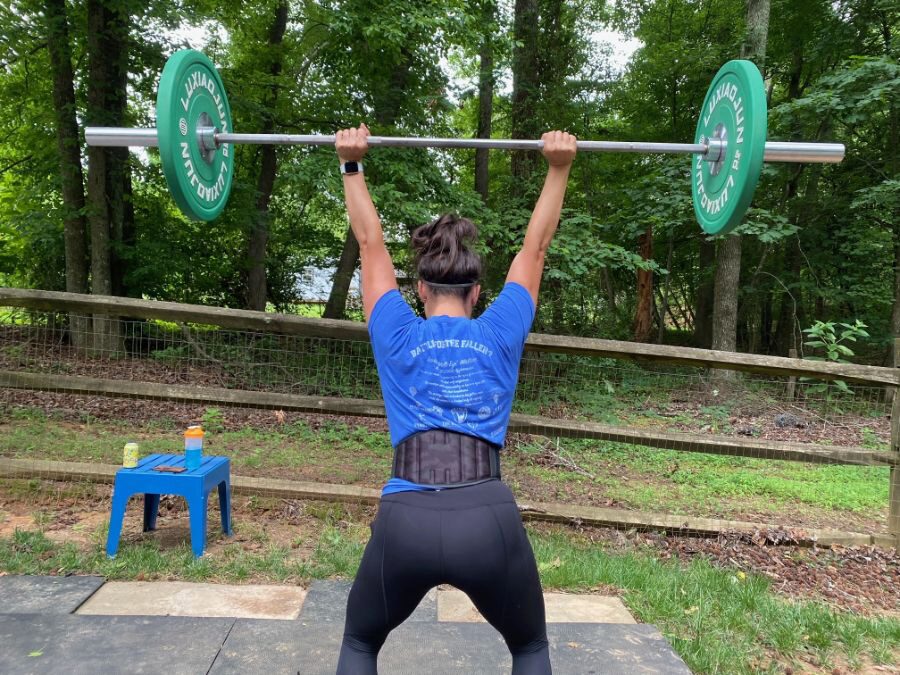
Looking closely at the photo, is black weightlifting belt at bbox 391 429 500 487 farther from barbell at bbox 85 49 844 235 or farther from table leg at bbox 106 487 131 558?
table leg at bbox 106 487 131 558

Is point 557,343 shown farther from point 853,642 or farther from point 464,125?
point 464,125

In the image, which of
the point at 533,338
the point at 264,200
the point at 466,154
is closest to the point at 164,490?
the point at 533,338

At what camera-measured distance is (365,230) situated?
1.80m

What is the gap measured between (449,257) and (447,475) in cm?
58

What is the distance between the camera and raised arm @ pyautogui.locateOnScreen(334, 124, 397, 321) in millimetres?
1702

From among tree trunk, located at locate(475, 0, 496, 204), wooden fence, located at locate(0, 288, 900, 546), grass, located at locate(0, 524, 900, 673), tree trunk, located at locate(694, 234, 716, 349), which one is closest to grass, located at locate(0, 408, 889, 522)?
wooden fence, located at locate(0, 288, 900, 546)

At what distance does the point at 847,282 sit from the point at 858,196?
1832 mm

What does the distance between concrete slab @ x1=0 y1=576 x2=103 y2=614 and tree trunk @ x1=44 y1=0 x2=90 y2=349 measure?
6.66 m

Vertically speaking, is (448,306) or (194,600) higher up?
(448,306)

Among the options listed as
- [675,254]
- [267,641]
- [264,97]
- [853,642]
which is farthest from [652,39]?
[267,641]

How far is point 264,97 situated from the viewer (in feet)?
31.1

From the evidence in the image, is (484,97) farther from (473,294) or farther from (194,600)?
(473,294)

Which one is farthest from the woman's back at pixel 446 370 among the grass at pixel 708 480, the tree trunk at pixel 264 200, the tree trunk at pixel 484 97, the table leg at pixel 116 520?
the tree trunk at pixel 264 200

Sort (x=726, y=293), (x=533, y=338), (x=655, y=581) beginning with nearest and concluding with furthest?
(x=655, y=581) → (x=533, y=338) → (x=726, y=293)
